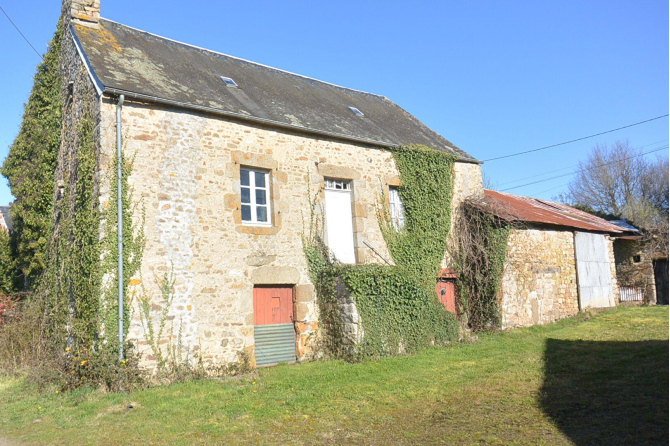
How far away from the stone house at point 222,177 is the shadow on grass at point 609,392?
486 centimetres

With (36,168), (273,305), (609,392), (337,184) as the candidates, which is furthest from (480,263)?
(36,168)

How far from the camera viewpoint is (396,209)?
1288 centimetres

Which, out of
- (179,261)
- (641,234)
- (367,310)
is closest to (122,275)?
(179,261)

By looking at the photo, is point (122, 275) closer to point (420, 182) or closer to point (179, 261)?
point (179, 261)

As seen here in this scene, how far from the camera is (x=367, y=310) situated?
34.5ft

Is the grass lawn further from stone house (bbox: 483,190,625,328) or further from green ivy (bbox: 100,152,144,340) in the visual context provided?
stone house (bbox: 483,190,625,328)

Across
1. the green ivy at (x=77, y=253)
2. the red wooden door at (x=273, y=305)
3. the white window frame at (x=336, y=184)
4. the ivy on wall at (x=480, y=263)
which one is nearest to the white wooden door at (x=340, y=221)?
the white window frame at (x=336, y=184)

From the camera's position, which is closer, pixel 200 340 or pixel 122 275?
pixel 122 275

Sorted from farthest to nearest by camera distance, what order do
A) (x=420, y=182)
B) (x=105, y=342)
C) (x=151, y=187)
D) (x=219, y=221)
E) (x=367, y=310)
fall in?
(x=420, y=182), (x=367, y=310), (x=219, y=221), (x=151, y=187), (x=105, y=342)

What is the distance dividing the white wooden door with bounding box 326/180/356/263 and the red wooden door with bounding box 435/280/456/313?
2.55 metres

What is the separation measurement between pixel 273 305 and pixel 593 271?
10340mm

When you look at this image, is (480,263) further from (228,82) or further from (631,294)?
(631,294)

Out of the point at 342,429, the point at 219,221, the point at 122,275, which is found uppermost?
the point at 219,221

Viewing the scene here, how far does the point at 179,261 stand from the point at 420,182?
6322mm
